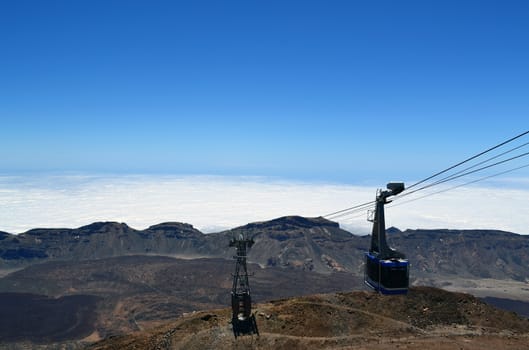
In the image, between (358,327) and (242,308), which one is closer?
(358,327)

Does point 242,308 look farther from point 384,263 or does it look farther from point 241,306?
point 384,263

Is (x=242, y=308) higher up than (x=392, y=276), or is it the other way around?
(x=392, y=276)

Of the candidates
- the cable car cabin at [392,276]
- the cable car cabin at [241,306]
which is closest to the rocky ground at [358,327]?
the cable car cabin at [241,306]

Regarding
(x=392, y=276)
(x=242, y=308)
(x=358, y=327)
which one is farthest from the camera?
(x=242, y=308)

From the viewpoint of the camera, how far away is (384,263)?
49500 mm

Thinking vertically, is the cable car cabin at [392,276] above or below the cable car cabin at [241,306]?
above

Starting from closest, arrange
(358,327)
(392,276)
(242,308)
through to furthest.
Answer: (392,276)
(358,327)
(242,308)

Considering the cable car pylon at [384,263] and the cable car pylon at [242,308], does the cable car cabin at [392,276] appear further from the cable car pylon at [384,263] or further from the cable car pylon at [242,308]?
the cable car pylon at [242,308]

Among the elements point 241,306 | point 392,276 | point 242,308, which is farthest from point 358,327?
point 241,306

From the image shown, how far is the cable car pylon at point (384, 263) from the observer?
49.0 meters

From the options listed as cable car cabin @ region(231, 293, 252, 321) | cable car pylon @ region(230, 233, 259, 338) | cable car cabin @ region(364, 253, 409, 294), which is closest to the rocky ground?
cable car pylon @ region(230, 233, 259, 338)

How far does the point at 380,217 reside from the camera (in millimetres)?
51312

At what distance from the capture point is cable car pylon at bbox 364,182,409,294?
49.0m

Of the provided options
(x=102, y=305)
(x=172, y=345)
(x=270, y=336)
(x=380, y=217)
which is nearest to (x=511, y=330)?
(x=380, y=217)
